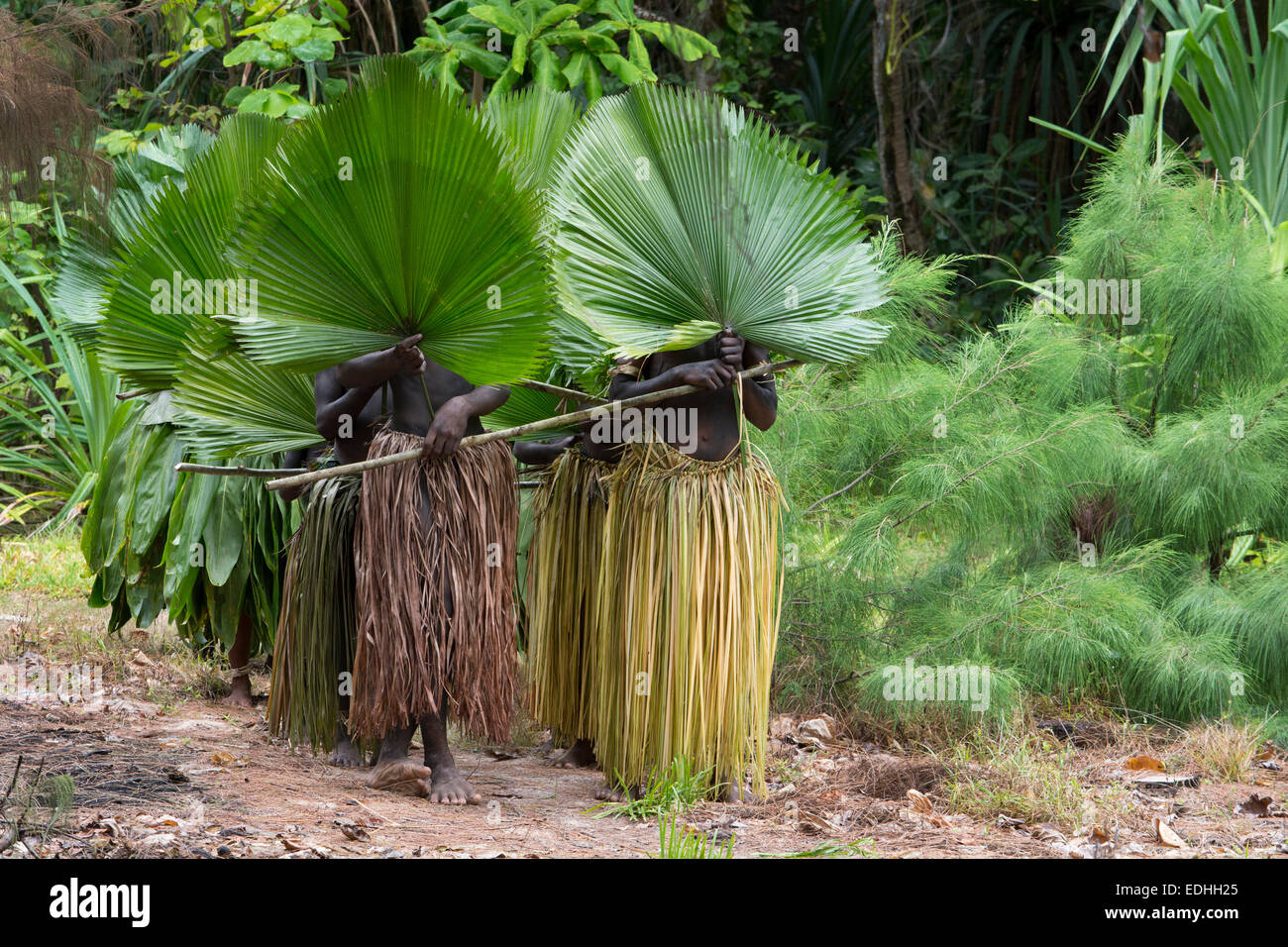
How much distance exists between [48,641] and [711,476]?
3.21 meters

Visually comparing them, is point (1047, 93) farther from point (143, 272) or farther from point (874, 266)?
point (143, 272)

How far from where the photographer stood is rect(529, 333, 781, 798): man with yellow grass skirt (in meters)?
3.23

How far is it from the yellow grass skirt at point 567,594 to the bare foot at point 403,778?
518 millimetres

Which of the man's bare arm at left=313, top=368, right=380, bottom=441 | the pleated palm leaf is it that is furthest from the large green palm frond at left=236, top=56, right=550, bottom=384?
the pleated palm leaf

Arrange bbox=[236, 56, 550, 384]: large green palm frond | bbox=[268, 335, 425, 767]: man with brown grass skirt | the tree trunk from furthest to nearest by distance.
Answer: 1. the tree trunk
2. bbox=[268, 335, 425, 767]: man with brown grass skirt
3. bbox=[236, 56, 550, 384]: large green palm frond

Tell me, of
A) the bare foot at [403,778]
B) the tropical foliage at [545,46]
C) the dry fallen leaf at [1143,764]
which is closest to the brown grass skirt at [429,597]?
the bare foot at [403,778]

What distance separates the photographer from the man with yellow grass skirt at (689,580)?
10.6 ft

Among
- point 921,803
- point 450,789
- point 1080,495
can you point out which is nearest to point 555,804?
point 450,789

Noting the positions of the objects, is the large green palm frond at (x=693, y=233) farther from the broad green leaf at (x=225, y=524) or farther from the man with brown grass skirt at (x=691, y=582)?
the broad green leaf at (x=225, y=524)

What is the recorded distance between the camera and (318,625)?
11.5 feet

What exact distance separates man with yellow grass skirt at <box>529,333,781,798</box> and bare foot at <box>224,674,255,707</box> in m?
1.60

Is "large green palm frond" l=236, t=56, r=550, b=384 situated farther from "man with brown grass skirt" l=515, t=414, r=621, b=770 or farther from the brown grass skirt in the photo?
"man with brown grass skirt" l=515, t=414, r=621, b=770

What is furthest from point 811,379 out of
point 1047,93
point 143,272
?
point 1047,93

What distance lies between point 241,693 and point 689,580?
204cm
